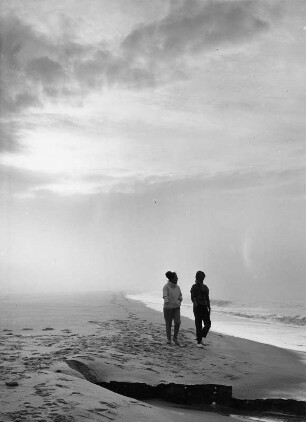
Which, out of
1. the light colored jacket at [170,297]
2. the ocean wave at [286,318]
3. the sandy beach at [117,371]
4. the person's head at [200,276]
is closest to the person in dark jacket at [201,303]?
Answer: the person's head at [200,276]

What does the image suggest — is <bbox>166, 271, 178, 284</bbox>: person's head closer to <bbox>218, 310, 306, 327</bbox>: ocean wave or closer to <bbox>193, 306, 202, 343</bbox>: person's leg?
<bbox>193, 306, 202, 343</bbox>: person's leg

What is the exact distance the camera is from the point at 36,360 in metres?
7.14

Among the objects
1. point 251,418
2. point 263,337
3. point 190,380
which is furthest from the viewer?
point 263,337

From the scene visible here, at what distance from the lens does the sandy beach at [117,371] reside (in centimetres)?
461

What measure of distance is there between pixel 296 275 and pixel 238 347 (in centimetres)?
16461

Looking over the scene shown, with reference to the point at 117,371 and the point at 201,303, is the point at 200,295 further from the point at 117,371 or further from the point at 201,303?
the point at 117,371

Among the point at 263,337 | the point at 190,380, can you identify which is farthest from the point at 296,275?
the point at 190,380

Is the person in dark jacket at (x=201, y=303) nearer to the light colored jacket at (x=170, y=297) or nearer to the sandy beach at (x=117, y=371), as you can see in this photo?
the light colored jacket at (x=170, y=297)

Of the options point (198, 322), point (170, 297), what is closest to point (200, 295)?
point (198, 322)

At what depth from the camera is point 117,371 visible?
6.95 meters

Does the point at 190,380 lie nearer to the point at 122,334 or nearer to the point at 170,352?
the point at 170,352

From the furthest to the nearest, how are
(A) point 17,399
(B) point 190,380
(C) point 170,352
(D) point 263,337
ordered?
(D) point 263,337
(C) point 170,352
(B) point 190,380
(A) point 17,399

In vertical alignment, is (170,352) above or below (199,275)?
below

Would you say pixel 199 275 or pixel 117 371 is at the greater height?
pixel 199 275
